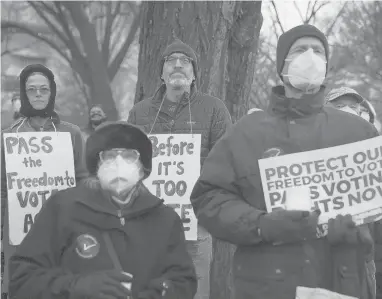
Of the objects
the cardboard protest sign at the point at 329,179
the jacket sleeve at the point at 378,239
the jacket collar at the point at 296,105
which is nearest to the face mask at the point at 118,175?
the cardboard protest sign at the point at 329,179

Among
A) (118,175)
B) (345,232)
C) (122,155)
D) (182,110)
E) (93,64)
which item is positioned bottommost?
(345,232)

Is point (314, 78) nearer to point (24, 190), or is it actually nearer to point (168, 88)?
point (168, 88)

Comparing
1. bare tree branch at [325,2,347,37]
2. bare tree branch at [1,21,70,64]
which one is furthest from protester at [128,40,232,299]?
bare tree branch at [325,2,347,37]

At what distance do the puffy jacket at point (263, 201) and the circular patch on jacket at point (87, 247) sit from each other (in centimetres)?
50

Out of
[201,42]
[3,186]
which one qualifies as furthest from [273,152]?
[201,42]

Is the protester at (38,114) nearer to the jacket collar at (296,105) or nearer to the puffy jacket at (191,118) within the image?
the puffy jacket at (191,118)

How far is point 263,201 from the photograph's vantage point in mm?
3758

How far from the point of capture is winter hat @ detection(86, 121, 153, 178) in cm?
398

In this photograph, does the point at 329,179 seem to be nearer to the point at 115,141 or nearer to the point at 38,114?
the point at 115,141

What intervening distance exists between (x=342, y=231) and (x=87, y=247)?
1162 mm

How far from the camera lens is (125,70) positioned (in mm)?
23828

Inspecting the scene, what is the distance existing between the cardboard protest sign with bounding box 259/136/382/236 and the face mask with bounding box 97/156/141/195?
2.06 feet

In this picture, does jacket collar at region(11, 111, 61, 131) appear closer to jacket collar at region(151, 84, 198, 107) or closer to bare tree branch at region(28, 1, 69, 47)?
jacket collar at region(151, 84, 198, 107)

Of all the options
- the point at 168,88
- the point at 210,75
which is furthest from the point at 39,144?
the point at 210,75
